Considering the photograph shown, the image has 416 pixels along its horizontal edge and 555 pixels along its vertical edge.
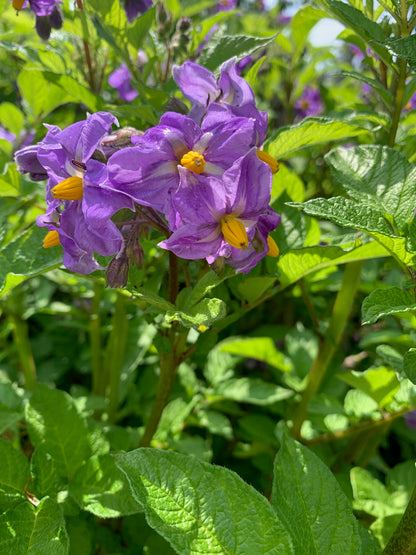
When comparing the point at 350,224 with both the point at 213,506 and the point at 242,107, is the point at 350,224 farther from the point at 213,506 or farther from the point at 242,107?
the point at 213,506

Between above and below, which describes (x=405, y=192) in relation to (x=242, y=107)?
below

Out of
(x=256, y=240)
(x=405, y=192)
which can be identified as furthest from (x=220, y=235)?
(x=405, y=192)

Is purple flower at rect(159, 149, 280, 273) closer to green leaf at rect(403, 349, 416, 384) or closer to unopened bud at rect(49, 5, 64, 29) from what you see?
green leaf at rect(403, 349, 416, 384)

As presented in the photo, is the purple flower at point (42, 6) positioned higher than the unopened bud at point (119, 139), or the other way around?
the purple flower at point (42, 6)

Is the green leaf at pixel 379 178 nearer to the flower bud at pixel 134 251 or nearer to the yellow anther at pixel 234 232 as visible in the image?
the yellow anther at pixel 234 232

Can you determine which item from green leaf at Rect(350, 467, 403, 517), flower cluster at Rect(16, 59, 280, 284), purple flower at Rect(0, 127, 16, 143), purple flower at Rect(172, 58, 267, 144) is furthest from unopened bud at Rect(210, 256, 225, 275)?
purple flower at Rect(0, 127, 16, 143)

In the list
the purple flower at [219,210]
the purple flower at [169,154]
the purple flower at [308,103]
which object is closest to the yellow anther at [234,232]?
the purple flower at [219,210]
